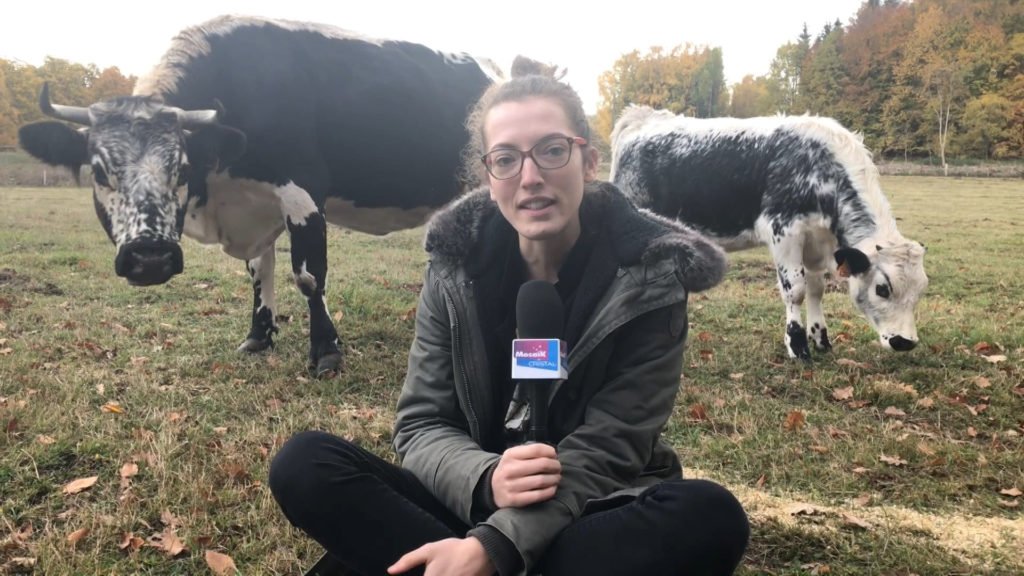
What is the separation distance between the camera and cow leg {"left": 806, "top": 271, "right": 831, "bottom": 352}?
21.4ft

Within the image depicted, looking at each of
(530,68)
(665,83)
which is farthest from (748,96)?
(530,68)

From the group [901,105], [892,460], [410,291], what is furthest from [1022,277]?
[901,105]

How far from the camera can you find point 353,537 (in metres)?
2.18

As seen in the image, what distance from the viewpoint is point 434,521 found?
2.21 meters

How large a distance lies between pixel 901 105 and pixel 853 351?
50.2 m

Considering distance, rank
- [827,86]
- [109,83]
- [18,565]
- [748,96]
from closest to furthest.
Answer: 1. [18,565]
2. [109,83]
3. [827,86]
4. [748,96]

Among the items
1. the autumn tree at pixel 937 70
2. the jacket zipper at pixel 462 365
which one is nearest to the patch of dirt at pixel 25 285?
the jacket zipper at pixel 462 365

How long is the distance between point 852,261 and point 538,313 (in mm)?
4903

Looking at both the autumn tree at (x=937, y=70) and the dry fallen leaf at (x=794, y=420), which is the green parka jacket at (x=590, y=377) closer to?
the dry fallen leaf at (x=794, y=420)

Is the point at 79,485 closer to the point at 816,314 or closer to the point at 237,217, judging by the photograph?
the point at 237,217

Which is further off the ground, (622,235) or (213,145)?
(213,145)

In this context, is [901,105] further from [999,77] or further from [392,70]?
[392,70]

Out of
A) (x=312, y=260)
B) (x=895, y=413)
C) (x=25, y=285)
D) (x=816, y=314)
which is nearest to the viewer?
(x=895, y=413)

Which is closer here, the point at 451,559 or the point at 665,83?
the point at 451,559
